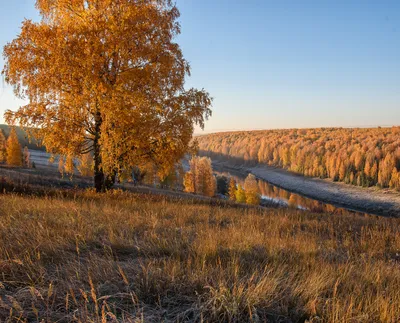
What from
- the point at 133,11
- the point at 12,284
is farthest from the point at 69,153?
the point at 12,284

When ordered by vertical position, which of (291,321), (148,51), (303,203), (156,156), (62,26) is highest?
→ (62,26)

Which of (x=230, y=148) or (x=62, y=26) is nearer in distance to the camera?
(x=62, y=26)


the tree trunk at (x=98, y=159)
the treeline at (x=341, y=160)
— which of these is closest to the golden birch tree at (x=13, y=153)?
the treeline at (x=341, y=160)

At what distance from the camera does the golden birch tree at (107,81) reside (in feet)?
30.3

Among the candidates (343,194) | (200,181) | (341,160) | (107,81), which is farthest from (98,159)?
(341,160)

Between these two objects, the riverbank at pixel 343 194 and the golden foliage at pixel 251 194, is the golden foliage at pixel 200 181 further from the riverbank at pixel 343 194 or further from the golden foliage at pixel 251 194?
the riverbank at pixel 343 194

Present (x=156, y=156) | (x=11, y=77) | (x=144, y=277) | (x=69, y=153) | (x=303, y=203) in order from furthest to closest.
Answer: (x=303, y=203)
(x=156, y=156)
(x=69, y=153)
(x=11, y=77)
(x=144, y=277)

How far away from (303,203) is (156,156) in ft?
218

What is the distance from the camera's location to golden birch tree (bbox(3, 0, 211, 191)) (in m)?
9.25

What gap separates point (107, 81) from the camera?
1005 centimetres

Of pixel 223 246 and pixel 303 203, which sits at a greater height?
pixel 223 246

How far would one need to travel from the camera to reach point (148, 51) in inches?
396

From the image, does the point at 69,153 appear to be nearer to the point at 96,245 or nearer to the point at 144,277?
the point at 96,245

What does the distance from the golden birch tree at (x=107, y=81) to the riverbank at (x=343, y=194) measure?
213 feet
